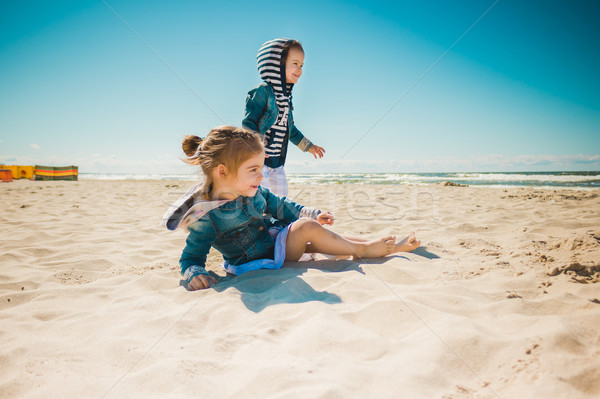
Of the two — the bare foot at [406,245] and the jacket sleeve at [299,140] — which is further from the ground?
the jacket sleeve at [299,140]

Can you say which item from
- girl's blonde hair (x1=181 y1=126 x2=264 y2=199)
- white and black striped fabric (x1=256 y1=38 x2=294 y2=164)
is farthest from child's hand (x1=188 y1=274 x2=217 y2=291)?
white and black striped fabric (x1=256 y1=38 x2=294 y2=164)

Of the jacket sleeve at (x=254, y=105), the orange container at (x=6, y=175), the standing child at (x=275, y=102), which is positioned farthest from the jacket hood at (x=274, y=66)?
the orange container at (x=6, y=175)

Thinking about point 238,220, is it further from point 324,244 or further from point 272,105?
point 272,105

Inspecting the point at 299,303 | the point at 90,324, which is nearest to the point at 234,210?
the point at 299,303

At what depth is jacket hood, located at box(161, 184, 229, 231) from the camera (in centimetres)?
213

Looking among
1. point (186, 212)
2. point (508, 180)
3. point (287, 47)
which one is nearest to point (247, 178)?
point (186, 212)

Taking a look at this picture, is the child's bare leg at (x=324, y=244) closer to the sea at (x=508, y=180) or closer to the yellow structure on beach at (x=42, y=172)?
the sea at (x=508, y=180)

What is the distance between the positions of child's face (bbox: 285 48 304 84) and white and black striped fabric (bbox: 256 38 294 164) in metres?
0.06

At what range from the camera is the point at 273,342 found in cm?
134

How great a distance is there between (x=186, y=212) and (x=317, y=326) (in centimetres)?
124

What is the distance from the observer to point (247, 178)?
7.18 feet

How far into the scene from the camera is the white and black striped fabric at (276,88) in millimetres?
3262

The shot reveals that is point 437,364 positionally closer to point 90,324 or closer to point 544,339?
point 544,339

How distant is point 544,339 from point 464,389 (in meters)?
0.45
